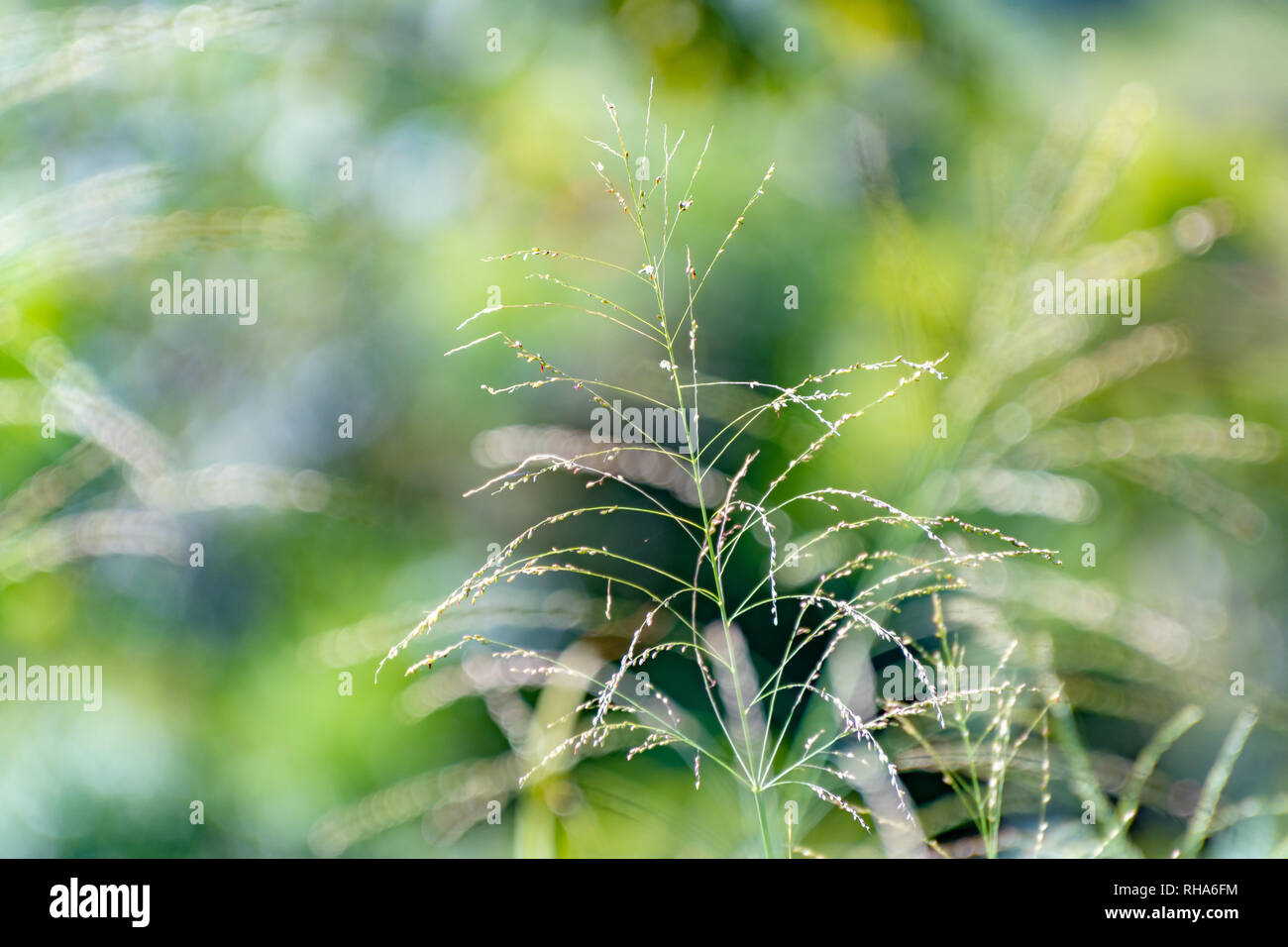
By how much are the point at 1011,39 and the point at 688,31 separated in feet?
2.31

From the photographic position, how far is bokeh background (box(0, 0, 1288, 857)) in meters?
1.57

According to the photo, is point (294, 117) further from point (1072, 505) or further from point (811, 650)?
point (1072, 505)

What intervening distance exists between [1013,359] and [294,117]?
157 centimetres

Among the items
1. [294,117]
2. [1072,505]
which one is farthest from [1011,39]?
[294,117]

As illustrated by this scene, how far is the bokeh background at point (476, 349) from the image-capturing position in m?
1.57

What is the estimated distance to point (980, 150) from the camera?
1.74 m

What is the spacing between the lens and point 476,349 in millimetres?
1682

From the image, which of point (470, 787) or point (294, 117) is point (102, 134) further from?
point (470, 787)
